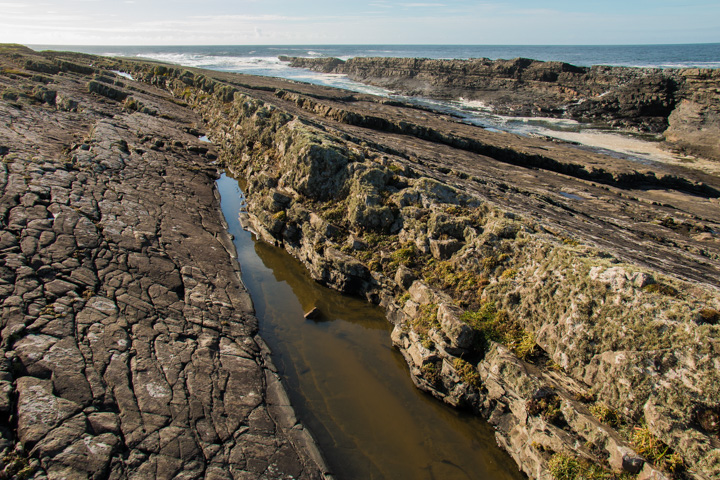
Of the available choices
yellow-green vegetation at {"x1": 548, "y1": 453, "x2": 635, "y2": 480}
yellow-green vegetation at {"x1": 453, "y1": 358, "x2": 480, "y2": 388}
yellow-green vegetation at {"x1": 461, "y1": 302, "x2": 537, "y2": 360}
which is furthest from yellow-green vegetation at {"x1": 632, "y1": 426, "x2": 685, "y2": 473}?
yellow-green vegetation at {"x1": 453, "y1": 358, "x2": 480, "y2": 388}

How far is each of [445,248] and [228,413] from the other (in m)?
10.9

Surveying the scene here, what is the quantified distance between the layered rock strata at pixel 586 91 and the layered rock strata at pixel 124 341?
62124 millimetres

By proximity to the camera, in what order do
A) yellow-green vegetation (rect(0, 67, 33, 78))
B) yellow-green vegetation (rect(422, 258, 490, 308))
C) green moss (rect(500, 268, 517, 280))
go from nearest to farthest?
green moss (rect(500, 268, 517, 280)), yellow-green vegetation (rect(422, 258, 490, 308)), yellow-green vegetation (rect(0, 67, 33, 78))

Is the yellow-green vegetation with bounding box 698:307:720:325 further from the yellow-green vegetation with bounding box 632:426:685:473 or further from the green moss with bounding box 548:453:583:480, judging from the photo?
the green moss with bounding box 548:453:583:480

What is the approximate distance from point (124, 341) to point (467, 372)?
1190cm

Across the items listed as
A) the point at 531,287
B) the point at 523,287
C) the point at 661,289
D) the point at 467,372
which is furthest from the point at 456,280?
the point at 661,289

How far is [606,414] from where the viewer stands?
9625mm

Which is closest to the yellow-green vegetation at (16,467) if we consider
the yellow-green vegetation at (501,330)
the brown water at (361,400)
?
the brown water at (361,400)

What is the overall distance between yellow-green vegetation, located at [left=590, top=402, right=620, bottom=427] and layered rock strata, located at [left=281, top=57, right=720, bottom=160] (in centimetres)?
5535

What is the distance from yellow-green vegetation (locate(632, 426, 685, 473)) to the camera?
8164 millimetres

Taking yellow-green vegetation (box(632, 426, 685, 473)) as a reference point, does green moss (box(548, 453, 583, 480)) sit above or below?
below

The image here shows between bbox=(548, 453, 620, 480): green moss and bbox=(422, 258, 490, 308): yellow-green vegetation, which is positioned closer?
bbox=(548, 453, 620, 480): green moss

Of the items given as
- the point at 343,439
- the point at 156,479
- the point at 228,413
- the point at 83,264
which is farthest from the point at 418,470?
the point at 83,264

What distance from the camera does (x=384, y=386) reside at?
13.4m
